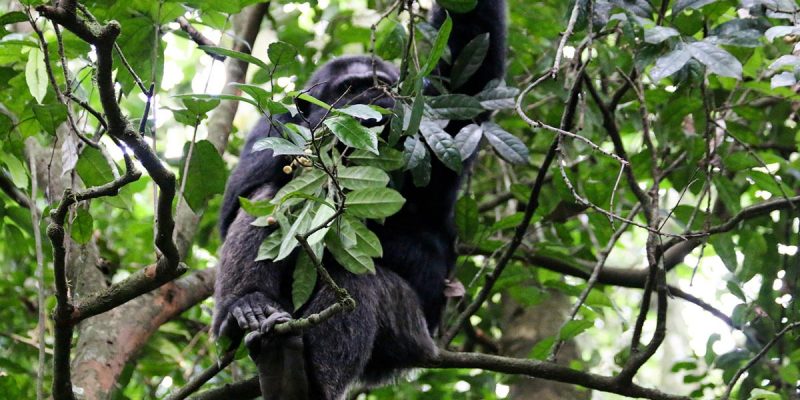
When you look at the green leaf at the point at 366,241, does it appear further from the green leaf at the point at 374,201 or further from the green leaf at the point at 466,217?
the green leaf at the point at 466,217

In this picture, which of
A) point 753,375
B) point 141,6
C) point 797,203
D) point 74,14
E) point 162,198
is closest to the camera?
point 74,14

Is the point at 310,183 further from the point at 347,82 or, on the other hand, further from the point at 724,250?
the point at 724,250

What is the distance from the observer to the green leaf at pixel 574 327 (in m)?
3.24

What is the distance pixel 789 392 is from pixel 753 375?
0.58 ft

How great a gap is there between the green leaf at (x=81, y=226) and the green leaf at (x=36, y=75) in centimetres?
41

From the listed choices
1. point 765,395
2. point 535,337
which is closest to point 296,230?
point 765,395

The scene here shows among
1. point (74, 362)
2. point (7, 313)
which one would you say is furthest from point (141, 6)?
point (7, 313)

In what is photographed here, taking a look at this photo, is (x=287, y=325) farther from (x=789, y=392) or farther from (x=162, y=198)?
(x=789, y=392)

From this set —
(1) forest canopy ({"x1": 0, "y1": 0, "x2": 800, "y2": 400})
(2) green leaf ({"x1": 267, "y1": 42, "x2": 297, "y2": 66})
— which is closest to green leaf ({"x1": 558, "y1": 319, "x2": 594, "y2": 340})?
(1) forest canopy ({"x1": 0, "y1": 0, "x2": 800, "y2": 400})

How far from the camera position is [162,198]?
2.16m

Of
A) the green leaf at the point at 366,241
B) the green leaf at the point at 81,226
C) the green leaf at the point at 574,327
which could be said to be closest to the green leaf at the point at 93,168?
the green leaf at the point at 81,226

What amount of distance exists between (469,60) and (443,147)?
2.08 ft

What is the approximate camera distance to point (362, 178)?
2709mm

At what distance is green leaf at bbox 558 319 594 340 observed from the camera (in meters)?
3.24
